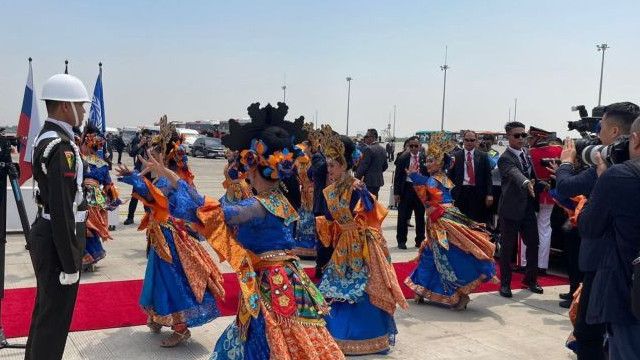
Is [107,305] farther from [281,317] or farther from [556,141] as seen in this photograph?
[556,141]

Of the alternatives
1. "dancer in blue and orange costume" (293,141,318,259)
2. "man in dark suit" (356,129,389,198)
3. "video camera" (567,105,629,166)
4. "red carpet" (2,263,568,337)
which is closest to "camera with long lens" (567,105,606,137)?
"video camera" (567,105,629,166)

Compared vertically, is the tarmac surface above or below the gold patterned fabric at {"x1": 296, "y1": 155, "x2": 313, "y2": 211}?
below

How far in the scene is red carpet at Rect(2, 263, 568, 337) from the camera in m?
5.32

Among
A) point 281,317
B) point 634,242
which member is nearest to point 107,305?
point 281,317

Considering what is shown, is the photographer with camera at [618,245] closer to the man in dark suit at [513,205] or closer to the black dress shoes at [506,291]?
the man in dark suit at [513,205]

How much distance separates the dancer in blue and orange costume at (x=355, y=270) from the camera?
4.80 meters

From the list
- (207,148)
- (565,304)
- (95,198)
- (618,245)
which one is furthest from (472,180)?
(207,148)

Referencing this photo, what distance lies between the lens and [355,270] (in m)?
4.89

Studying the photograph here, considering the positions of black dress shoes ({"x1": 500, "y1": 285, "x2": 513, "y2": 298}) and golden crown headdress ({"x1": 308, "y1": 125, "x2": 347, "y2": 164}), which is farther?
black dress shoes ({"x1": 500, "y1": 285, "x2": 513, "y2": 298})

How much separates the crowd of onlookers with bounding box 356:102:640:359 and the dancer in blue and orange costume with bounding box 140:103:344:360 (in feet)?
4.91

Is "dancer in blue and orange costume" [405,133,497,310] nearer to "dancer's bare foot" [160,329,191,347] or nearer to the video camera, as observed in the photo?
the video camera

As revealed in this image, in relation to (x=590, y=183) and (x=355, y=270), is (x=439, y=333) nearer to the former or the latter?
(x=355, y=270)

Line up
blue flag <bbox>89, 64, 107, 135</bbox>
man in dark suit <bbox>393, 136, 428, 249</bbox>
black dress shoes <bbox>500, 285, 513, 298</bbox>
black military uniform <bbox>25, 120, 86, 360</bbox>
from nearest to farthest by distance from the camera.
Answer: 1. black military uniform <bbox>25, 120, 86, 360</bbox>
2. black dress shoes <bbox>500, 285, 513, 298</bbox>
3. man in dark suit <bbox>393, 136, 428, 249</bbox>
4. blue flag <bbox>89, 64, 107, 135</bbox>

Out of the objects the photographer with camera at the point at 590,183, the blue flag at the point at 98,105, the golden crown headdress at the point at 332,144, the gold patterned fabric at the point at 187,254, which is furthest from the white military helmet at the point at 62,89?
the blue flag at the point at 98,105
